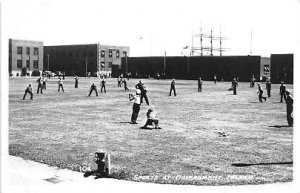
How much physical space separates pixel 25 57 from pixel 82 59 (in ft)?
61.9

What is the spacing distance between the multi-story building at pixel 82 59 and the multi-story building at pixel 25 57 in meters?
10.8

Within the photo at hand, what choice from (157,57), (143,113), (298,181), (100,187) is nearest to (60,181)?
(100,187)

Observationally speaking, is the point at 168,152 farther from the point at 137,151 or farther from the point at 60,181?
the point at 60,181

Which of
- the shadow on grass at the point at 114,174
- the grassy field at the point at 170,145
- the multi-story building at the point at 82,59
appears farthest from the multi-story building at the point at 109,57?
the shadow on grass at the point at 114,174

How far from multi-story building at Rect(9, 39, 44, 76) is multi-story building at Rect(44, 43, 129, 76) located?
424 inches

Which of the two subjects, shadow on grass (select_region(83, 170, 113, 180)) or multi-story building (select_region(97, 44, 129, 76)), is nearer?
shadow on grass (select_region(83, 170, 113, 180))

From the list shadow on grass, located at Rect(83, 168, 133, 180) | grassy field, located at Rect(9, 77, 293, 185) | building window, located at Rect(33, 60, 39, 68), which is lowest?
shadow on grass, located at Rect(83, 168, 133, 180)

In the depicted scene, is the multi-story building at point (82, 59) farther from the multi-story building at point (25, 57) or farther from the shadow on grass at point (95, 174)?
the shadow on grass at point (95, 174)

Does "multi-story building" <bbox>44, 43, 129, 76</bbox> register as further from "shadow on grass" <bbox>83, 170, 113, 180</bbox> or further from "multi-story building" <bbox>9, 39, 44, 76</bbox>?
"shadow on grass" <bbox>83, 170, 113, 180</bbox>

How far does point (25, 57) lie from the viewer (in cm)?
8256

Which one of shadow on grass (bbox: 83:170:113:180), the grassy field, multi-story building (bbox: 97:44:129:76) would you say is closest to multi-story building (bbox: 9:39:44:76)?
multi-story building (bbox: 97:44:129:76)

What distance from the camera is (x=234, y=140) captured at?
548 inches

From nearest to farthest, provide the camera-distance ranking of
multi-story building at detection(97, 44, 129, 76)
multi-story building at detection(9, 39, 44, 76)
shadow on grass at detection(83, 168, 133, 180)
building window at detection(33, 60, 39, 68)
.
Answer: shadow on grass at detection(83, 168, 133, 180) < multi-story building at detection(9, 39, 44, 76) < building window at detection(33, 60, 39, 68) < multi-story building at detection(97, 44, 129, 76)

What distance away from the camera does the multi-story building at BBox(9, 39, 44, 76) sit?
261ft
